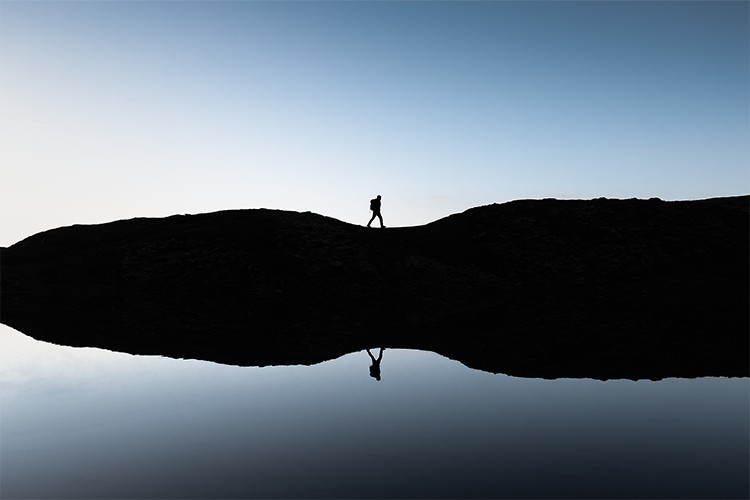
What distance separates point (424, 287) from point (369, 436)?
4312 cm

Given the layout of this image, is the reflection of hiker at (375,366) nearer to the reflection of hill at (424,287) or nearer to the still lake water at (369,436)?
the still lake water at (369,436)

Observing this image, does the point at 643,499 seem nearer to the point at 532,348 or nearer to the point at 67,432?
the point at 67,432

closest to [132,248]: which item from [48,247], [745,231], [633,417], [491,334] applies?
[48,247]

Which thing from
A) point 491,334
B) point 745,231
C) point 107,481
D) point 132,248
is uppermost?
point 745,231

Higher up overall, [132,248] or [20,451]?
[132,248]

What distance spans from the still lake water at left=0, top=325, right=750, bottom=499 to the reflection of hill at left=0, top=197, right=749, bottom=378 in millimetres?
4026

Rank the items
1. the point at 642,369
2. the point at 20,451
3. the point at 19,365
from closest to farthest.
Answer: the point at 20,451
the point at 642,369
the point at 19,365

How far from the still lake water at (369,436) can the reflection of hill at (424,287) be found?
4.03 metres

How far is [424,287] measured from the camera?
2208 inches

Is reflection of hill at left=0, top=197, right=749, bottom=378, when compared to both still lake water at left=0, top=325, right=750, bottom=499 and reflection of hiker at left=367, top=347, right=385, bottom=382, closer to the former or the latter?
reflection of hiker at left=367, top=347, right=385, bottom=382

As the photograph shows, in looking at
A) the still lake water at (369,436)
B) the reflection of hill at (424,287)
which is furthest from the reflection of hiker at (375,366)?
the reflection of hill at (424,287)

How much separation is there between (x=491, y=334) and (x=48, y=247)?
7507 centimetres

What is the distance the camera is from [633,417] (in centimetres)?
1498

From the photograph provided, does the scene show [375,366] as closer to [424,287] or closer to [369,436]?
[369,436]
